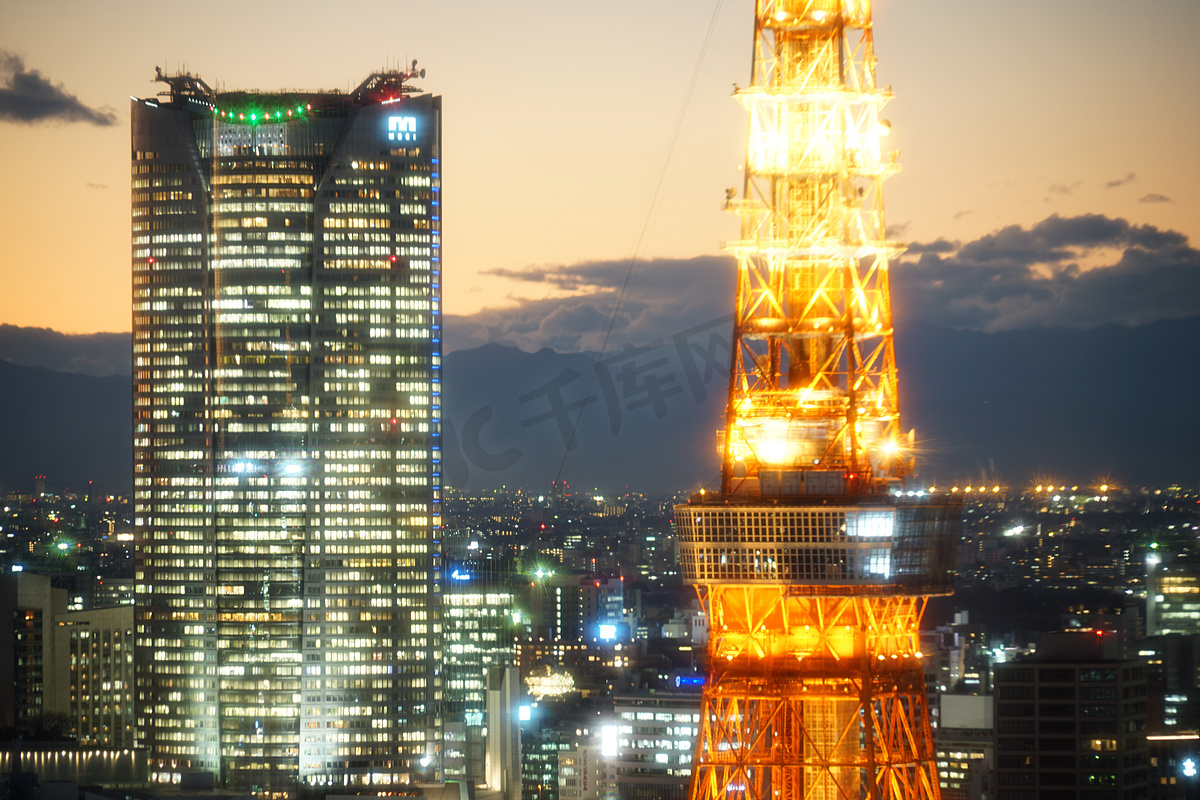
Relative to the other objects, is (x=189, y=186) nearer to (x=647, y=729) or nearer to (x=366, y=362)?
(x=366, y=362)

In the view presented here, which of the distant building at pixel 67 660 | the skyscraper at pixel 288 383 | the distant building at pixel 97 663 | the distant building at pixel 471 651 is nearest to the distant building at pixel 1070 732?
the distant building at pixel 471 651

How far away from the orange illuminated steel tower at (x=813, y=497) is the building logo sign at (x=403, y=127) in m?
73.3

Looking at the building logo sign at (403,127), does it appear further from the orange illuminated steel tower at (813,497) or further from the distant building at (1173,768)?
the orange illuminated steel tower at (813,497)

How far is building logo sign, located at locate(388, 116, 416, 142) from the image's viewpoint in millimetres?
122688

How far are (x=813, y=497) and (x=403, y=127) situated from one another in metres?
77.5

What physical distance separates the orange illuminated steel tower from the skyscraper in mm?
73279

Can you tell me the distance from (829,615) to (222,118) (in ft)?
271

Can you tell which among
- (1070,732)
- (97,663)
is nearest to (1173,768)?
(1070,732)

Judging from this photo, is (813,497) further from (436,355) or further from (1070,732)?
(436,355)

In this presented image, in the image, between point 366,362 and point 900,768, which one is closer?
point 900,768

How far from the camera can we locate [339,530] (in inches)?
4847

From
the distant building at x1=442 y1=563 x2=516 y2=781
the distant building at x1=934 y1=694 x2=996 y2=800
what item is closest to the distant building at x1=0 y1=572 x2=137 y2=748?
the distant building at x1=442 y1=563 x2=516 y2=781

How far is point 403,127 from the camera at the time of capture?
12281cm

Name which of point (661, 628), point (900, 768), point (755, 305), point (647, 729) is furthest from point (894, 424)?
point (661, 628)
